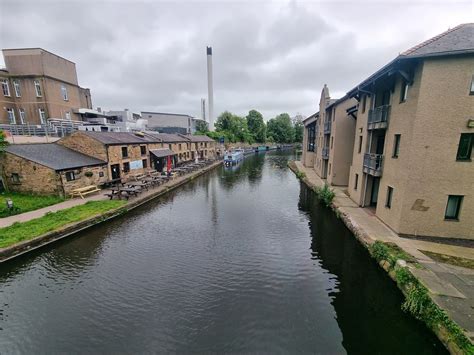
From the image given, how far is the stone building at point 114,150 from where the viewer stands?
21.3 metres

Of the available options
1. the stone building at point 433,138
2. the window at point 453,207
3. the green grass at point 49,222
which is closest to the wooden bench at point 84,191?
the green grass at point 49,222

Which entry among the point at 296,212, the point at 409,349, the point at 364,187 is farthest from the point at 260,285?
the point at 364,187

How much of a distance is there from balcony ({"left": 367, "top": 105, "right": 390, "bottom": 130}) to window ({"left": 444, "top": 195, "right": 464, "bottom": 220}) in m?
4.72

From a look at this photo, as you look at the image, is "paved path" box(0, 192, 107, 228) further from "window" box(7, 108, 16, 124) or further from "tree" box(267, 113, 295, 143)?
"tree" box(267, 113, 295, 143)

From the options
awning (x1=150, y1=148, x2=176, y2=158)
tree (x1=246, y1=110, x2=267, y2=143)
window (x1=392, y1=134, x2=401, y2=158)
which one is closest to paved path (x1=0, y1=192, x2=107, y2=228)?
awning (x1=150, y1=148, x2=176, y2=158)

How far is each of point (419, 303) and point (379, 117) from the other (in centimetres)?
1025

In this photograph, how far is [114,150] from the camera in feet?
73.3

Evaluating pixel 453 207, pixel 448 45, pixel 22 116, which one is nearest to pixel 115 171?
pixel 22 116

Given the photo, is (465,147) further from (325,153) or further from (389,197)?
(325,153)

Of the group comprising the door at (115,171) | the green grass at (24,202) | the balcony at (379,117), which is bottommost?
the green grass at (24,202)

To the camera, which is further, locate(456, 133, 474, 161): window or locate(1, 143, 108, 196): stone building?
locate(1, 143, 108, 196): stone building

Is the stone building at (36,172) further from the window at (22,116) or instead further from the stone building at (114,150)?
the window at (22,116)

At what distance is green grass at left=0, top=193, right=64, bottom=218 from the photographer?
13.7m

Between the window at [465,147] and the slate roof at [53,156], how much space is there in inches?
925
